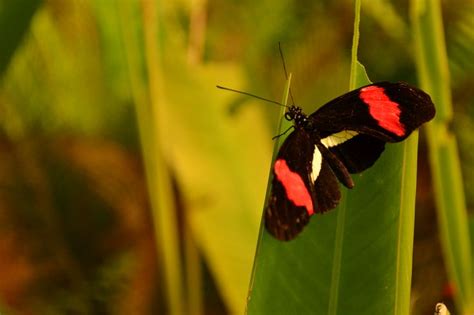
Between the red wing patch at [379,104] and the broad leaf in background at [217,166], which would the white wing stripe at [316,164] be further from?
the broad leaf in background at [217,166]

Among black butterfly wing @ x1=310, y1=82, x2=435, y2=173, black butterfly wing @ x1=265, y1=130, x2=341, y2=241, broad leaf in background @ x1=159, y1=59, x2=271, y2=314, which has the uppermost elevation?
broad leaf in background @ x1=159, y1=59, x2=271, y2=314

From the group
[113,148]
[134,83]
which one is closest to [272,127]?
[113,148]

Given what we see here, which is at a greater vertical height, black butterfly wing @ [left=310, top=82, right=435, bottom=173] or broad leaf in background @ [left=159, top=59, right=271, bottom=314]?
broad leaf in background @ [left=159, top=59, right=271, bottom=314]

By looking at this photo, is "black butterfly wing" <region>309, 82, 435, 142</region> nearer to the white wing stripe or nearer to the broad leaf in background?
the white wing stripe

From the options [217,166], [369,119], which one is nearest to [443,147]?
[369,119]

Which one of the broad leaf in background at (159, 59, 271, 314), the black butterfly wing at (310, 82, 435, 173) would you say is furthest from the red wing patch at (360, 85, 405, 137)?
the broad leaf in background at (159, 59, 271, 314)

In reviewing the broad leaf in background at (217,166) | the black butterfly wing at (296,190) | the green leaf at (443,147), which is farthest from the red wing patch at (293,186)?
the broad leaf in background at (217,166)

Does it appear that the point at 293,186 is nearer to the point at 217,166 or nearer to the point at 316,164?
the point at 316,164

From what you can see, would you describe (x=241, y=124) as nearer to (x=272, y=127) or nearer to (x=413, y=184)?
(x=272, y=127)
